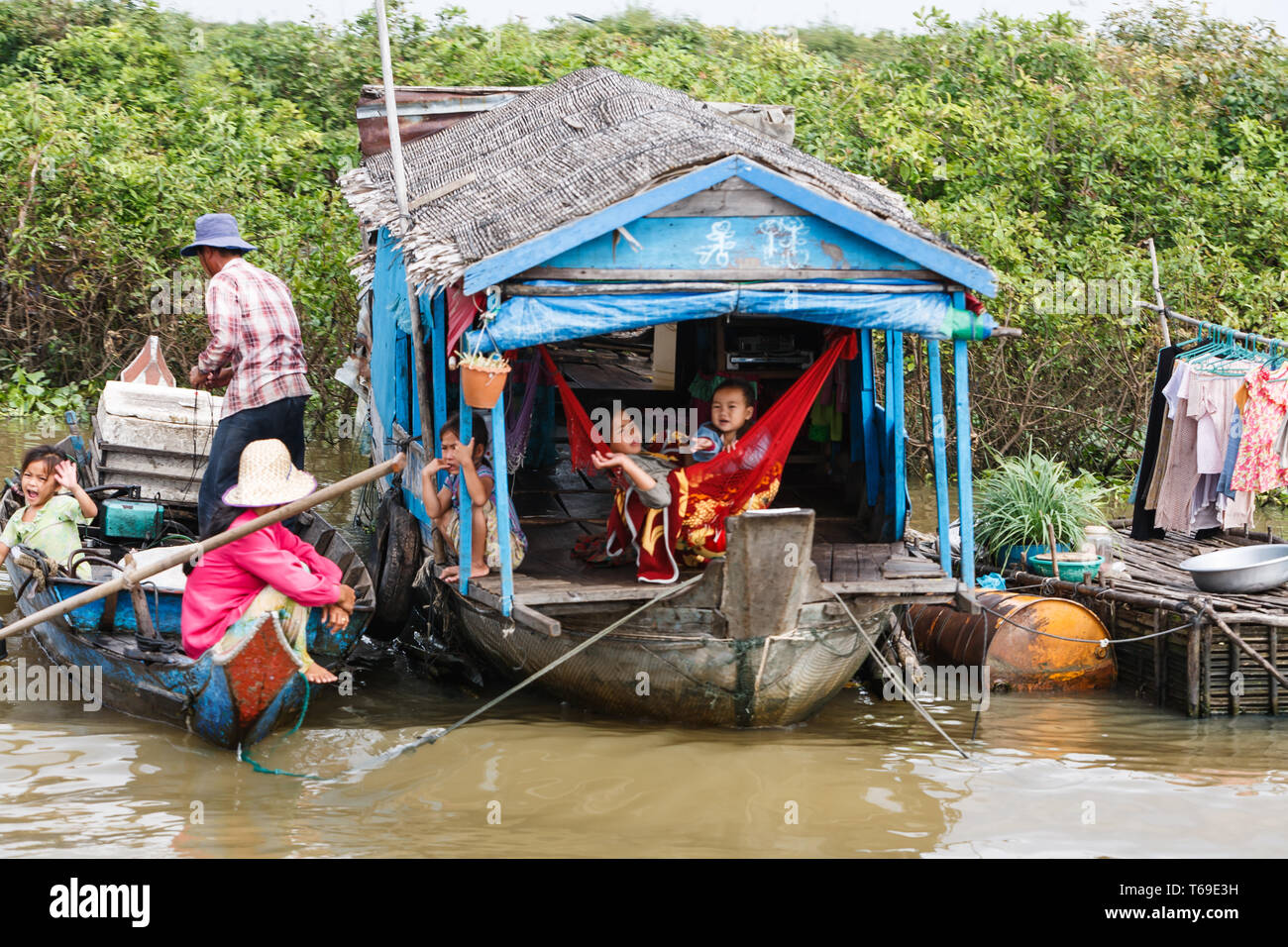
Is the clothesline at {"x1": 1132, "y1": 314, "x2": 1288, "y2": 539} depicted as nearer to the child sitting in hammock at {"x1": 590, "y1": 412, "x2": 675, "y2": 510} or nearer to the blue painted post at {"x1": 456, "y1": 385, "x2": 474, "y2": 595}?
the child sitting in hammock at {"x1": 590, "y1": 412, "x2": 675, "y2": 510}

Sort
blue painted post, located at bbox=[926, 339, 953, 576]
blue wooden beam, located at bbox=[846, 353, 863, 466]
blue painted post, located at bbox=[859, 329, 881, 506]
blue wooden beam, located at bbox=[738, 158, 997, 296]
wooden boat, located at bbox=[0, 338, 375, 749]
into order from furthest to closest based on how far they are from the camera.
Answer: blue wooden beam, located at bbox=[846, 353, 863, 466] < blue painted post, located at bbox=[859, 329, 881, 506] < blue painted post, located at bbox=[926, 339, 953, 576] < blue wooden beam, located at bbox=[738, 158, 997, 296] < wooden boat, located at bbox=[0, 338, 375, 749]

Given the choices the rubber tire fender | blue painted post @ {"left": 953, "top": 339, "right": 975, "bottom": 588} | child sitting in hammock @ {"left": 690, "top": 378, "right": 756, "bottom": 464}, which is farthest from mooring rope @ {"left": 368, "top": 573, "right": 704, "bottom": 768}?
the rubber tire fender

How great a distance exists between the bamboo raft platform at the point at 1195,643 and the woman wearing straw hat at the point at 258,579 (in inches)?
174

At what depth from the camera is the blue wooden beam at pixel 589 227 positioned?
5977 mm

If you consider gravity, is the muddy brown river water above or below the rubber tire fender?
below

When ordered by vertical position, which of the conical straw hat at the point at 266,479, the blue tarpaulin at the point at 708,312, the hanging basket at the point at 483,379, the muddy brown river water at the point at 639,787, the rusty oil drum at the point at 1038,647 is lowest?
the muddy brown river water at the point at 639,787

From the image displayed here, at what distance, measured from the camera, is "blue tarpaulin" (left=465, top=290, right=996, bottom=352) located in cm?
607

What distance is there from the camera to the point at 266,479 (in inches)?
249

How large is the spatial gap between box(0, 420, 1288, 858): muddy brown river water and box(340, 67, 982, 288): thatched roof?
2.31 metres

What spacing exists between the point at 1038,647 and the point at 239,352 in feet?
15.3

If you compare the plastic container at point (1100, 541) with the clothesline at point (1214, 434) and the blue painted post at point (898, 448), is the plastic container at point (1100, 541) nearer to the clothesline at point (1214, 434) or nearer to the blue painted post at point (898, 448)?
the clothesline at point (1214, 434)

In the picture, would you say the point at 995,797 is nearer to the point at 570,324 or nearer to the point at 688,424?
the point at 570,324

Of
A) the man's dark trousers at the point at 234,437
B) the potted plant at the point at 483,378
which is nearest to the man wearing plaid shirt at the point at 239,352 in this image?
the man's dark trousers at the point at 234,437

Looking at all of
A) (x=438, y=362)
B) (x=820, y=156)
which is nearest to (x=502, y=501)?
(x=438, y=362)
